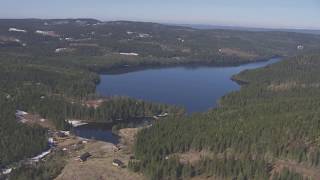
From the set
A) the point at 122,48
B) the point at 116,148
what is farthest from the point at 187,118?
the point at 122,48

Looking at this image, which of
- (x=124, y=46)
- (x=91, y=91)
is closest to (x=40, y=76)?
(x=91, y=91)

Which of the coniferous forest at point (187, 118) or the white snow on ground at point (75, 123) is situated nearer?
the coniferous forest at point (187, 118)

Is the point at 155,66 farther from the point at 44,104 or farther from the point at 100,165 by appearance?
the point at 100,165

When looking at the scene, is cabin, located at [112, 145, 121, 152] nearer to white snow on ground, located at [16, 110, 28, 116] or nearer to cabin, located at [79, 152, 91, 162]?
cabin, located at [79, 152, 91, 162]

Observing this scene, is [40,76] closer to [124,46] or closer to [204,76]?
[204,76]

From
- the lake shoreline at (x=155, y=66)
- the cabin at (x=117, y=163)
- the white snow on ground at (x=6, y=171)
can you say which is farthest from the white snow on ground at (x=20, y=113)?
the lake shoreline at (x=155, y=66)

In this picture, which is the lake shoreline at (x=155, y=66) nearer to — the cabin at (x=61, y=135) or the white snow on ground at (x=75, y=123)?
the white snow on ground at (x=75, y=123)

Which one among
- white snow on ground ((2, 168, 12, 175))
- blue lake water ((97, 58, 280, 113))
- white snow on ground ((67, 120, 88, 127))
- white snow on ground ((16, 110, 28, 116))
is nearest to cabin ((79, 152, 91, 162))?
white snow on ground ((2, 168, 12, 175))
